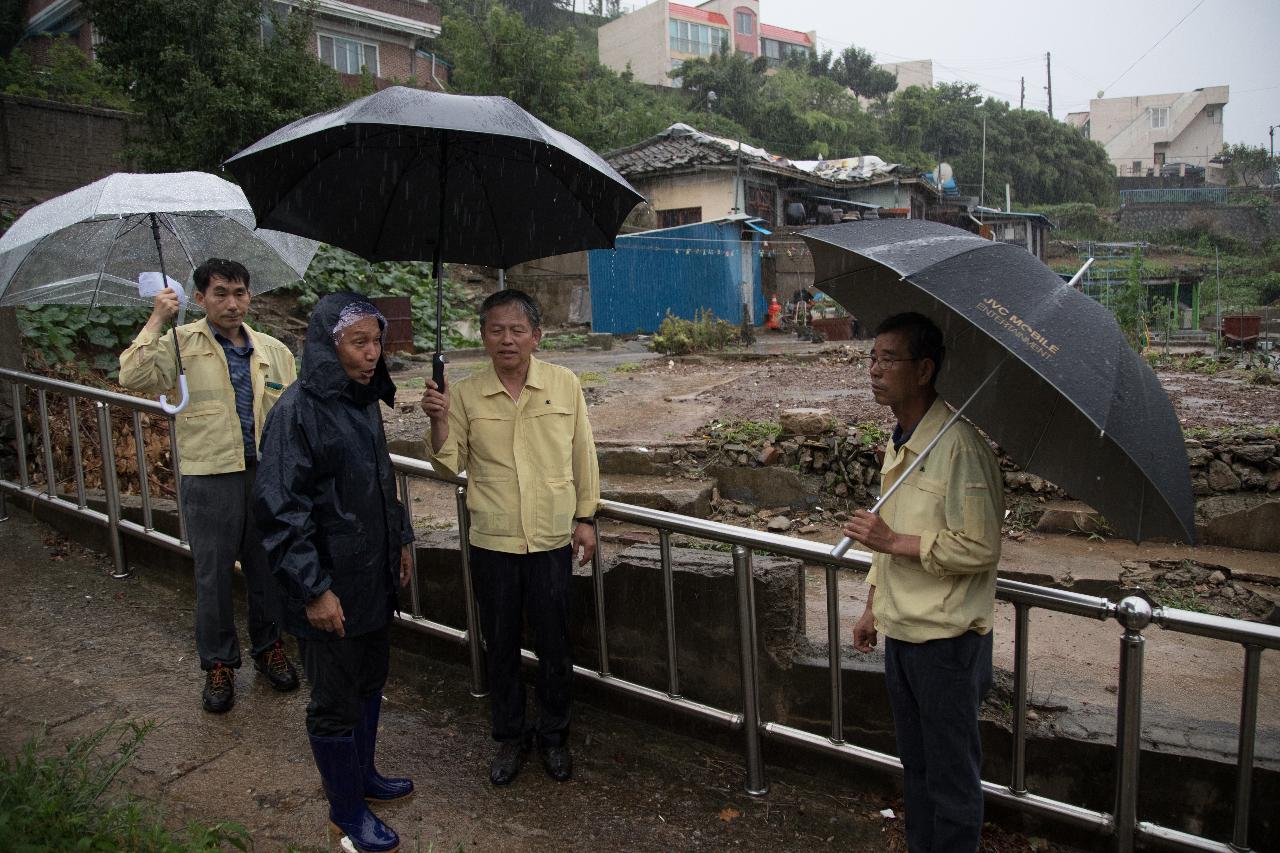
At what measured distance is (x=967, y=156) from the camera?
3841 centimetres

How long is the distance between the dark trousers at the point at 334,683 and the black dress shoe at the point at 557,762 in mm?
771

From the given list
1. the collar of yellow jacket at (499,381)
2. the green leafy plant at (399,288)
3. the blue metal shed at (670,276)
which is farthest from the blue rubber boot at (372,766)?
the blue metal shed at (670,276)

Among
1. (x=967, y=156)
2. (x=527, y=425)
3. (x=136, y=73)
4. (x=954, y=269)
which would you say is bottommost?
(x=527, y=425)

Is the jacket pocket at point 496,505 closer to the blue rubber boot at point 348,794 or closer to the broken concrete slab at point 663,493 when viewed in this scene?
the blue rubber boot at point 348,794

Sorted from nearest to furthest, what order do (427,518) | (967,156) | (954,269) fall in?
(954,269) → (427,518) → (967,156)

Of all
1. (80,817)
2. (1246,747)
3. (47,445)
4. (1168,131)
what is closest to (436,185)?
(80,817)

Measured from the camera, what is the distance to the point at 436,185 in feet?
10.9

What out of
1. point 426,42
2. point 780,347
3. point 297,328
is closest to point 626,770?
point 297,328

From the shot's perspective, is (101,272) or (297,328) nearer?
(101,272)

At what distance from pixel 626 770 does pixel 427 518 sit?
3.38 m

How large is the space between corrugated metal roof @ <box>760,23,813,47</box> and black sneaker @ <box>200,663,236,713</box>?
5973 cm

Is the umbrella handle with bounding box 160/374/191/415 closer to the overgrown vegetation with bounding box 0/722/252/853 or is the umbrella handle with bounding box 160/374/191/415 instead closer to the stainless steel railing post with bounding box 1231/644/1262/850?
the overgrown vegetation with bounding box 0/722/252/853

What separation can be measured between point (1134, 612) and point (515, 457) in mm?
1928

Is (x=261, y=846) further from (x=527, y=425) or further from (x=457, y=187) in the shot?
(x=457, y=187)
